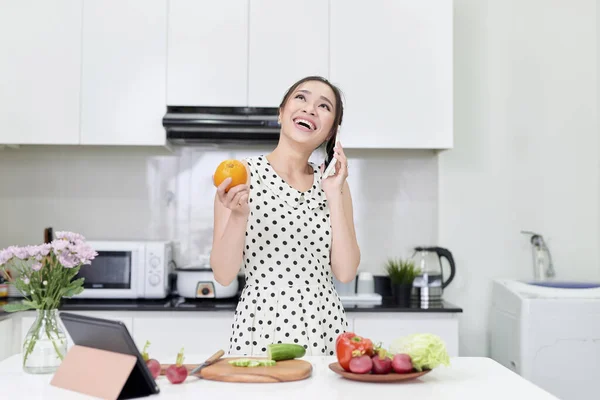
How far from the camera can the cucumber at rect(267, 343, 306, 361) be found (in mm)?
1446

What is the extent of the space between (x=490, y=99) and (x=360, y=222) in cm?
93

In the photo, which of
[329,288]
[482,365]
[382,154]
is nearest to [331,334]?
[329,288]

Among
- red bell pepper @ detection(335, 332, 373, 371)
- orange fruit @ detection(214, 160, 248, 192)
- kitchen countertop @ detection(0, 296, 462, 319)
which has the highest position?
orange fruit @ detection(214, 160, 248, 192)

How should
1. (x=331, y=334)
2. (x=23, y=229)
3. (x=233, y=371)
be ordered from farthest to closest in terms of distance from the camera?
1. (x=23, y=229)
2. (x=331, y=334)
3. (x=233, y=371)

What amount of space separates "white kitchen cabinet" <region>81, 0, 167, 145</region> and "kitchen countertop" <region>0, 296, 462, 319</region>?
0.74 metres

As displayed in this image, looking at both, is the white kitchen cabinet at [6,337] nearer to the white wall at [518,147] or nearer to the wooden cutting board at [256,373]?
the wooden cutting board at [256,373]

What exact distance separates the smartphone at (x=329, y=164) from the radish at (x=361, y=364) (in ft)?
2.08

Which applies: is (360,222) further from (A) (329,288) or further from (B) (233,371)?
(B) (233,371)

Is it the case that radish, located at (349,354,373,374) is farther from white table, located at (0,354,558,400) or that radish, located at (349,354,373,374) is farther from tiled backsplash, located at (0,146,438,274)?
tiled backsplash, located at (0,146,438,274)

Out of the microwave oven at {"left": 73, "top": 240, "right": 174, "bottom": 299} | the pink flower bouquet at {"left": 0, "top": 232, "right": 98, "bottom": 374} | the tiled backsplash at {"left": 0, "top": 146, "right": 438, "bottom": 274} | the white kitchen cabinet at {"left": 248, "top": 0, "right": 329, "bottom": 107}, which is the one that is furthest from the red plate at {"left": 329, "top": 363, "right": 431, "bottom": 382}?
the tiled backsplash at {"left": 0, "top": 146, "right": 438, "bottom": 274}

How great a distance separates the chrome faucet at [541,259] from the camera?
345 centimetres

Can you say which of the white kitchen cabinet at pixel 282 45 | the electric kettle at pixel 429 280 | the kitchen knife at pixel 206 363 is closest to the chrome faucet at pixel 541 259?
the electric kettle at pixel 429 280

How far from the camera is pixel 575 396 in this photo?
286cm

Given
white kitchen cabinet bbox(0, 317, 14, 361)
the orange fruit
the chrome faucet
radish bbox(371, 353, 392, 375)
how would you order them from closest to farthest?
radish bbox(371, 353, 392, 375)
the orange fruit
white kitchen cabinet bbox(0, 317, 14, 361)
the chrome faucet
